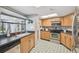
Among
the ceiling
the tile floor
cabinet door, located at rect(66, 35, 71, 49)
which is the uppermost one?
the ceiling

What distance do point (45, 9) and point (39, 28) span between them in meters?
0.33

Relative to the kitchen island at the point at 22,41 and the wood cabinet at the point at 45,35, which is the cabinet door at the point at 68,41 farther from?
the kitchen island at the point at 22,41

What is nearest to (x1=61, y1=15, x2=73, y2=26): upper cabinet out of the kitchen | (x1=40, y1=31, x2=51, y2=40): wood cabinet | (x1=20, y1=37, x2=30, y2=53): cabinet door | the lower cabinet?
the kitchen

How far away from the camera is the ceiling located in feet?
5.15

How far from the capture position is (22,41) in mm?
1646

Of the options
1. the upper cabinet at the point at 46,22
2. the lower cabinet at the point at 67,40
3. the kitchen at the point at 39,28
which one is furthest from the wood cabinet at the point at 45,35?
the lower cabinet at the point at 67,40

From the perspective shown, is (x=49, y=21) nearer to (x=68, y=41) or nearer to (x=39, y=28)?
(x=39, y=28)

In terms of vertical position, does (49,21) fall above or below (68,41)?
above

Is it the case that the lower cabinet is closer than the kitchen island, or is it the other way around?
the kitchen island

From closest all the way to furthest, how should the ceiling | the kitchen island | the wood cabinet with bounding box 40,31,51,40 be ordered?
the kitchen island < the ceiling < the wood cabinet with bounding box 40,31,51,40

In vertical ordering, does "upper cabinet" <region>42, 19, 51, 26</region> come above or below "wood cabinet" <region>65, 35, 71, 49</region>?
above

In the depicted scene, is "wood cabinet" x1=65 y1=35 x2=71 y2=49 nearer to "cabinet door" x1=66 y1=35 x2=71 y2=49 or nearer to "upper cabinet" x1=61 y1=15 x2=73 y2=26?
"cabinet door" x1=66 y1=35 x2=71 y2=49

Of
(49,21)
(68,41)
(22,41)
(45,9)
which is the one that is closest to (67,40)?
(68,41)
